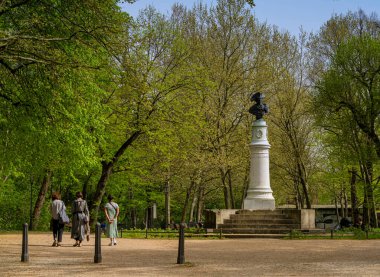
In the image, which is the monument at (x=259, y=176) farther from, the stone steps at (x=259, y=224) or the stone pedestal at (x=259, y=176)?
the stone steps at (x=259, y=224)

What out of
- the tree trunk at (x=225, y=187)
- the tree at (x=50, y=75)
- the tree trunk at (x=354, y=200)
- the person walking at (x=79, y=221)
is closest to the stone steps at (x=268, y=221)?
the tree at (x=50, y=75)

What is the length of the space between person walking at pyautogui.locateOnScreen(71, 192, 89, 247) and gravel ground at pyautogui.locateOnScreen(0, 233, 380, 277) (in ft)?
1.43

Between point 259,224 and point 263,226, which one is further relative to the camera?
point 259,224

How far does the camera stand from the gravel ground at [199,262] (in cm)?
1238

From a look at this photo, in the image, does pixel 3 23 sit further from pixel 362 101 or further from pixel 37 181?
pixel 37 181

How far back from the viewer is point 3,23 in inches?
779

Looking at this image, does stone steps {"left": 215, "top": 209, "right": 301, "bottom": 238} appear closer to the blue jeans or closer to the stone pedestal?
the stone pedestal

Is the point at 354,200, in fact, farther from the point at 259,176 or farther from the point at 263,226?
the point at 263,226

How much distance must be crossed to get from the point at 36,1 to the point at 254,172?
17644 mm

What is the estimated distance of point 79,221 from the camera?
1967 cm

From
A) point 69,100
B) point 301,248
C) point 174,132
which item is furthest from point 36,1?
point 174,132

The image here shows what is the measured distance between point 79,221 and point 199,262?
6.34 meters

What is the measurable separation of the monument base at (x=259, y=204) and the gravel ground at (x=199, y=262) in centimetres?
1246

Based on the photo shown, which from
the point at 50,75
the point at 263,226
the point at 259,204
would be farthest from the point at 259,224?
the point at 50,75
